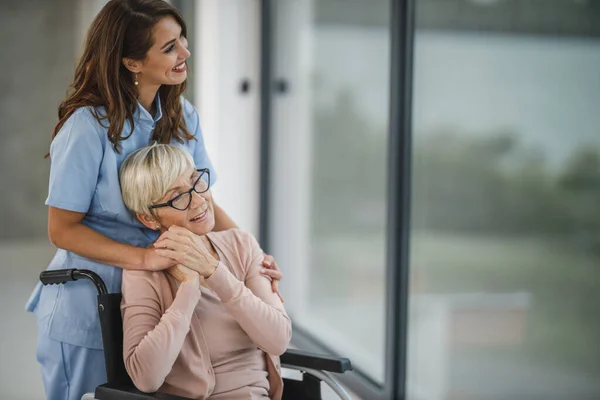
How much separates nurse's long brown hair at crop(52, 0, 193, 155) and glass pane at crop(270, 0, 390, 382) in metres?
1.48

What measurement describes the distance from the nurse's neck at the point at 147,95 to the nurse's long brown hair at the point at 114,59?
22mm

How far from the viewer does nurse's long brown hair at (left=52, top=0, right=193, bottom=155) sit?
5.31ft

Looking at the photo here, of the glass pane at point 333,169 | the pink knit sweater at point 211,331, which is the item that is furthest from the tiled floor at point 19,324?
the pink knit sweater at point 211,331

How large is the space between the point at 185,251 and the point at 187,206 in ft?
0.39

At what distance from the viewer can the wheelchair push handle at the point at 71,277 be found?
1587 millimetres

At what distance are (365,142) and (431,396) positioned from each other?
1.08 m

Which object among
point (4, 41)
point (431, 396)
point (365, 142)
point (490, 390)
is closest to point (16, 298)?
point (4, 41)

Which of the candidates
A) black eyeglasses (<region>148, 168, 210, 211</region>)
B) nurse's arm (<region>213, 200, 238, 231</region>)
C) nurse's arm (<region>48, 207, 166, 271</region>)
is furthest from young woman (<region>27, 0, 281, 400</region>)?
nurse's arm (<region>213, 200, 238, 231</region>)

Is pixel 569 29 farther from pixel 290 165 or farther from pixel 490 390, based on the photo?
pixel 290 165

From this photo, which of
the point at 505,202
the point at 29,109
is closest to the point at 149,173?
the point at 505,202

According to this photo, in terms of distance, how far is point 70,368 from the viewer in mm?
1689

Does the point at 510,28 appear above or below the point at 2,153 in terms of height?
above

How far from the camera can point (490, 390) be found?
2.40 metres

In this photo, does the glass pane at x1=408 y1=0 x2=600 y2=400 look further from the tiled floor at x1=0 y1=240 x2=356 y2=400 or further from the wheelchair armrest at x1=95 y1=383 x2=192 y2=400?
the wheelchair armrest at x1=95 y1=383 x2=192 y2=400
